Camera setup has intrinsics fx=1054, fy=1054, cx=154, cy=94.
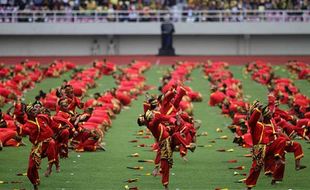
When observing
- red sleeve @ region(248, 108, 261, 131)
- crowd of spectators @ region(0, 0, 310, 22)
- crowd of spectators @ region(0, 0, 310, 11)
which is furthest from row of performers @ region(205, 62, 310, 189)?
crowd of spectators @ region(0, 0, 310, 11)

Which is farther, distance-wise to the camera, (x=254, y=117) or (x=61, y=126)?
(x=61, y=126)

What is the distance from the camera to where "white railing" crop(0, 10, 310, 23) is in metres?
51.4

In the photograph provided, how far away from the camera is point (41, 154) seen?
18000 mm

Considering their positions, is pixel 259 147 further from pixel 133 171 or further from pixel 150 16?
pixel 150 16

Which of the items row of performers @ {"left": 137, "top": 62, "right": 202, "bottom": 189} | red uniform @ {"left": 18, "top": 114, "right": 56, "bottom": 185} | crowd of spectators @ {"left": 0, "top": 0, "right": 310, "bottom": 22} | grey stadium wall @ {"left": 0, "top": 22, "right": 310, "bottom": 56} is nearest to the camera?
red uniform @ {"left": 18, "top": 114, "right": 56, "bottom": 185}

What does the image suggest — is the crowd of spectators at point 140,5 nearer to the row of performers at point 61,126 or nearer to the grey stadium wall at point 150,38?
the grey stadium wall at point 150,38

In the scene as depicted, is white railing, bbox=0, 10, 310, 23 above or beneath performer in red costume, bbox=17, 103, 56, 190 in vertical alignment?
beneath

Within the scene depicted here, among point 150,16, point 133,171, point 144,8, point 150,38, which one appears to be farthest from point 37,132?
point 144,8

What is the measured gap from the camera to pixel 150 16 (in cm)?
5134

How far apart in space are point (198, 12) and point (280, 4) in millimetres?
4152

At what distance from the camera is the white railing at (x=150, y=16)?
5138cm

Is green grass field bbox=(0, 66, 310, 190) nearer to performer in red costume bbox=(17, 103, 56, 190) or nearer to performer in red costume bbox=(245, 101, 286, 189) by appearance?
performer in red costume bbox=(245, 101, 286, 189)

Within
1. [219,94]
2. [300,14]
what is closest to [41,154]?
[219,94]

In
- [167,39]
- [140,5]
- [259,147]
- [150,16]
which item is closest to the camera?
[259,147]
